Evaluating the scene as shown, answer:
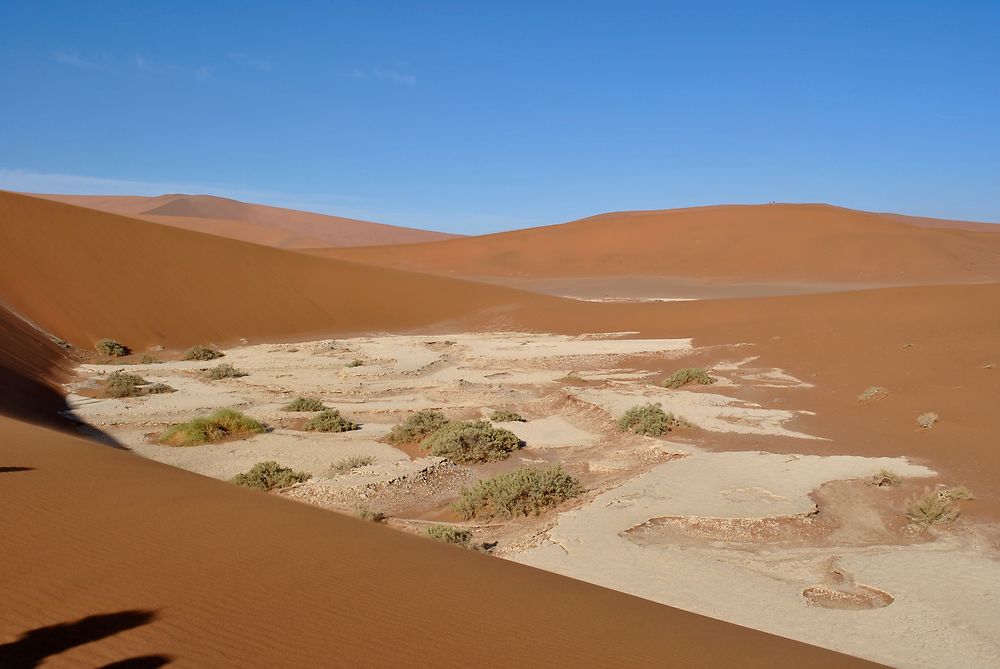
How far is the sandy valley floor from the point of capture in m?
6.00

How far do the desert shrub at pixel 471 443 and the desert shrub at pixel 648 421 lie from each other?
1.95 metres

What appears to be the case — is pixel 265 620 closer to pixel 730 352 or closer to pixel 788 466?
pixel 788 466

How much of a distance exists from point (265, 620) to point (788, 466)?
8306 millimetres

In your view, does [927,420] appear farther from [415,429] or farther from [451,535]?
[451,535]

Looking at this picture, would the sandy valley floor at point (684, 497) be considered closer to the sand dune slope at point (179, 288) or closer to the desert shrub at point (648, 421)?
the desert shrub at point (648, 421)

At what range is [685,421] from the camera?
43.3 feet

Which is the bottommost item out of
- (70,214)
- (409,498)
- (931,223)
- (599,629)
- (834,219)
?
(409,498)

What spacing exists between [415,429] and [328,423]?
5.63 ft

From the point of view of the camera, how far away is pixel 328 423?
13719mm

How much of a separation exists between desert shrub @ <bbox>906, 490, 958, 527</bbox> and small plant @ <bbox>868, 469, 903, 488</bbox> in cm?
85

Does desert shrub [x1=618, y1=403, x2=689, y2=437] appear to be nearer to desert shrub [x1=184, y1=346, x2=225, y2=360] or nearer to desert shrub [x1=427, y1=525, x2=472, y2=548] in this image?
desert shrub [x1=427, y1=525, x2=472, y2=548]

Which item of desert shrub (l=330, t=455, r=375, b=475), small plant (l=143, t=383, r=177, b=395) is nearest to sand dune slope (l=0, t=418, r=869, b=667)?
desert shrub (l=330, t=455, r=375, b=475)

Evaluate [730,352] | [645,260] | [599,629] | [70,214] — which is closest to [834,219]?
[645,260]

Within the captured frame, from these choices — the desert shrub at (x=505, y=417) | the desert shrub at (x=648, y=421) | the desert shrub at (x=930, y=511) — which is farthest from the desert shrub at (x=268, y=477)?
the desert shrub at (x=930, y=511)
